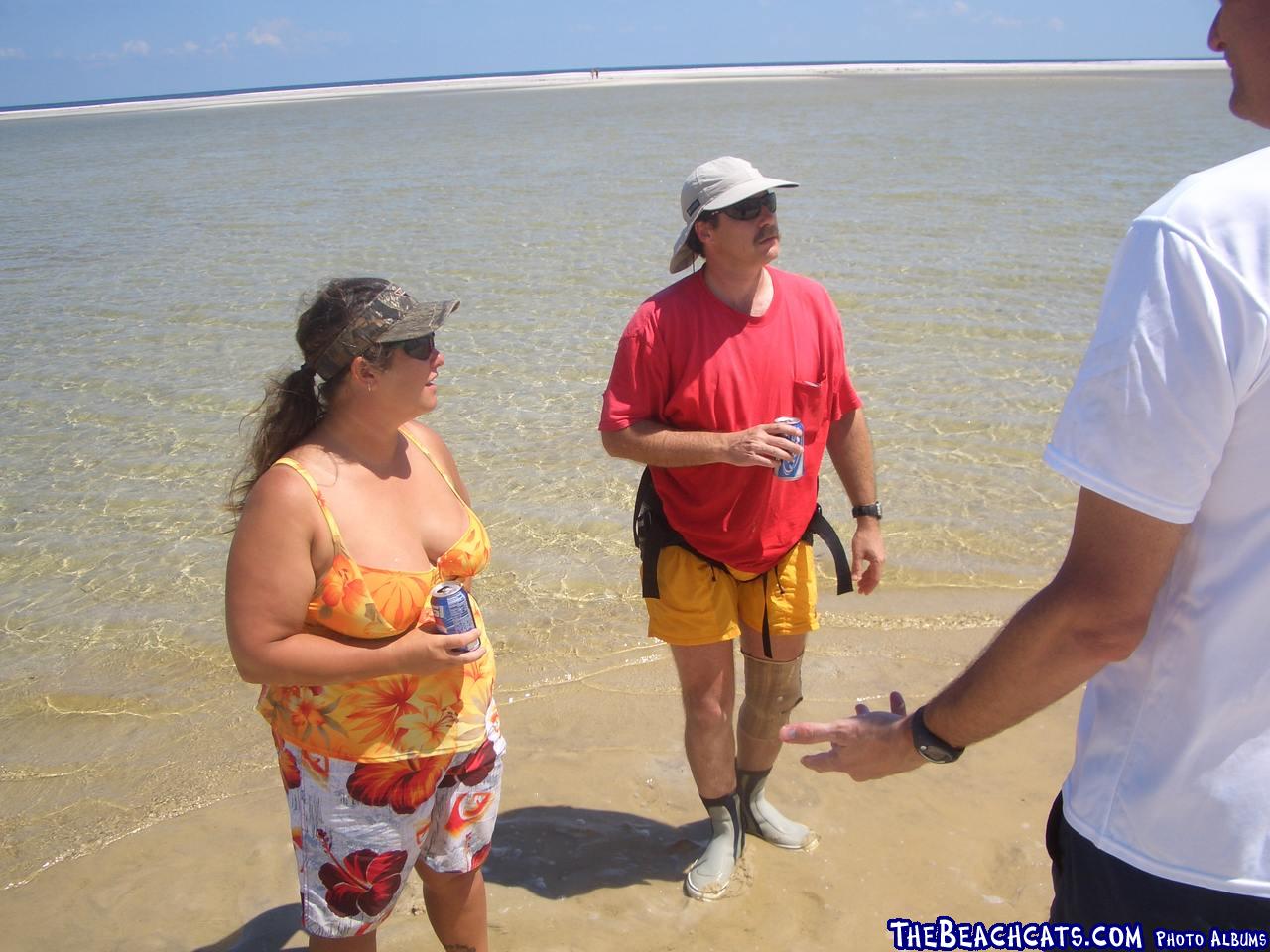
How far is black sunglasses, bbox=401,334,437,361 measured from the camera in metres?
2.69

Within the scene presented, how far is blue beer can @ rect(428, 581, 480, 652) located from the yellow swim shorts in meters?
1.01

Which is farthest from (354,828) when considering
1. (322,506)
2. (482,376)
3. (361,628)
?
(482,376)

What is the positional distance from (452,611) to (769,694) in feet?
4.95

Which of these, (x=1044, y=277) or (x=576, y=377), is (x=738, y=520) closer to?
(x=576, y=377)

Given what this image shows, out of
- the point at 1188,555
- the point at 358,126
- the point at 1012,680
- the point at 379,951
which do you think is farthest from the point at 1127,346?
the point at 358,126

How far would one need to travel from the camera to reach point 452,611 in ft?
8.15

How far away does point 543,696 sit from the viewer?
4855 mm

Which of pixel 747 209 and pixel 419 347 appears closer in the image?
pixel 419 347

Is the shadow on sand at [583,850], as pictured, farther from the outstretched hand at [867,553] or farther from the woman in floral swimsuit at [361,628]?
the outstretched hand at [867,553]

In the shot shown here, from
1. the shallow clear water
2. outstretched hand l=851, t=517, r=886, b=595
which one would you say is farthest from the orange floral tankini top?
the shallow clear water

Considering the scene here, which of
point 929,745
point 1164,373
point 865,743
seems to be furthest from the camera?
point 865,743

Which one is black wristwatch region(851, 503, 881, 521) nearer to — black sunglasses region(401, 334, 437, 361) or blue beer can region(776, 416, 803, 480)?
blue beer can region(776, 416, 803, 480)

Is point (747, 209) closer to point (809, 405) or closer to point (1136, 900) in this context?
point (809, 405)

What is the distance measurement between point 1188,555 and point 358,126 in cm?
4426
